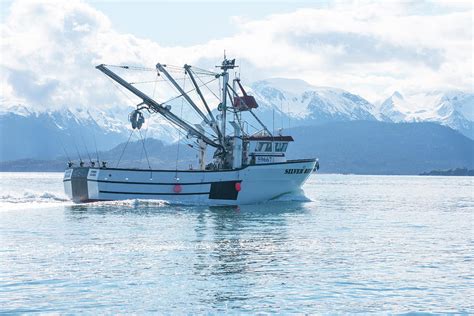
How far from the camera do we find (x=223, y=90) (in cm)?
7331

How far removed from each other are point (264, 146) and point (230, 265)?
41.2 metres

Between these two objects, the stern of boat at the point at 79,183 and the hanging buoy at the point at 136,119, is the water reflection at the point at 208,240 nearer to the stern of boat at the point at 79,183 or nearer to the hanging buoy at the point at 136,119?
the stern of boat at the point at 79,183

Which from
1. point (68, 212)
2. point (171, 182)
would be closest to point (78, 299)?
point (68, 212)

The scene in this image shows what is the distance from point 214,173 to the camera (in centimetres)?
6900

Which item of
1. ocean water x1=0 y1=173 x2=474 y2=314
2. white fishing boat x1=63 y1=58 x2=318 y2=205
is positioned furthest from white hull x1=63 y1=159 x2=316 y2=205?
ocean water x1=0 y1=173 x2=474 y2=314

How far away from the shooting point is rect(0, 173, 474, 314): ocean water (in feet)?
79.0

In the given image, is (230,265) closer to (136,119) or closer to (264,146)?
(264,146)

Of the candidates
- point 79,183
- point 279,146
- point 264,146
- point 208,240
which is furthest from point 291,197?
point 208,240

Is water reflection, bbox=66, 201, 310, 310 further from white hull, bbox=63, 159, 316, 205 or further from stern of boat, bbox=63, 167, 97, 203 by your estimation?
stern of boat, bbox=63, 167, 97, 203

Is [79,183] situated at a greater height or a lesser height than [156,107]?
lesser

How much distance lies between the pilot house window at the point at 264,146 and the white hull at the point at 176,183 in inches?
95.5

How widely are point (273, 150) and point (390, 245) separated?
109ft

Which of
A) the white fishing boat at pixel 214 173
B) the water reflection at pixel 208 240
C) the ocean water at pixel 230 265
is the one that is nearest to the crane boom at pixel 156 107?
the white fishing boat at pixel 214 173

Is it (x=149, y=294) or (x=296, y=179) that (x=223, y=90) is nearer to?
(x=296, y=179)
